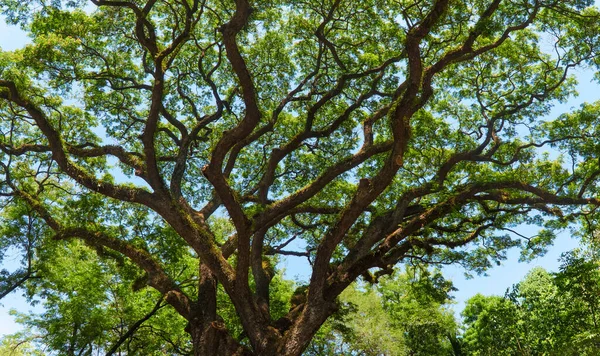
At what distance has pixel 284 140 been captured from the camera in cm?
1319

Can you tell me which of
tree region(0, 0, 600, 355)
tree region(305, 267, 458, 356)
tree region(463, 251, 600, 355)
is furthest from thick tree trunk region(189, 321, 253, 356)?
tree region(305, 267, 458, 356)

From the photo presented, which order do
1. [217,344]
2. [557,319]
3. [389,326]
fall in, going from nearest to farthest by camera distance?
[217,344], [557,319], [389,326]

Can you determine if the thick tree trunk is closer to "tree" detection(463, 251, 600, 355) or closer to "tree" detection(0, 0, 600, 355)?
"tree" detection(0, 0, 600, 355)

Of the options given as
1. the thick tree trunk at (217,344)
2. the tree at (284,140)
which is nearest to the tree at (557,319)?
the tree at (284,140)

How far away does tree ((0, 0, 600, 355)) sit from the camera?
8.49 meters

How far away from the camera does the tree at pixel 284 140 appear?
849cm

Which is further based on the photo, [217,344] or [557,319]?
[557,319]

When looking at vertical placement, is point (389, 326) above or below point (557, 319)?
above

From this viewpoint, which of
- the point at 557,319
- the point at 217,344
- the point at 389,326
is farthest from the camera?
the point at 389,326

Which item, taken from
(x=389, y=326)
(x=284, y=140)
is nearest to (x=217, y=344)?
(x=284, y=140)

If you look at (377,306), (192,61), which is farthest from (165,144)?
(377,306)

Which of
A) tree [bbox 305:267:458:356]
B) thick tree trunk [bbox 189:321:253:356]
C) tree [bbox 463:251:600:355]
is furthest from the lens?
tree [bbox 305:267:458:356]

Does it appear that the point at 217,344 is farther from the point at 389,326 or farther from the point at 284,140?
the point at 389,326

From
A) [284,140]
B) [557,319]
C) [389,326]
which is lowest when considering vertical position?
[557,319]
